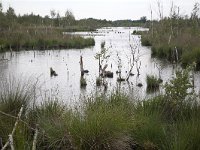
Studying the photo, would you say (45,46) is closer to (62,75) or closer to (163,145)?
(62,75)

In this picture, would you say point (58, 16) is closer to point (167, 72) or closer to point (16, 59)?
point (16, 59)

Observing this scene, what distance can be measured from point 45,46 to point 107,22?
85748mm

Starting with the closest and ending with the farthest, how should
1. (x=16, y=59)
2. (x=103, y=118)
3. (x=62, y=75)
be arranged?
(x=103, y=118) < (x=62, y=75) < (x=16, y=59)

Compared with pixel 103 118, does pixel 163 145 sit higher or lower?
lower

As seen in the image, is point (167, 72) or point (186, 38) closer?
point (167, 72)

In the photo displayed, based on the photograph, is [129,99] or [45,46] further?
[45,46]

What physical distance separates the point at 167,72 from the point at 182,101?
10820 mm

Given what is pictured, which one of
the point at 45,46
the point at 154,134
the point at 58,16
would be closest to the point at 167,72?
the point at 154,134

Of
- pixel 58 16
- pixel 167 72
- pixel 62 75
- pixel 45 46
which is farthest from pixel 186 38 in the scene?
pixel 58 16

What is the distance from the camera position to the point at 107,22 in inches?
4609

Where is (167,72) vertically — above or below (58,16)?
below

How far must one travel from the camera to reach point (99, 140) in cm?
516

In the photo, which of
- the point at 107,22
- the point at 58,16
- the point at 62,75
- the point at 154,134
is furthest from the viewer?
the point at 107,22

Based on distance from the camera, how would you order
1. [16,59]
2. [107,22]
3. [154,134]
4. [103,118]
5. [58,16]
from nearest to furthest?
[103,118] → [154,134] → [16,59] → [58,16] → [107,22]
